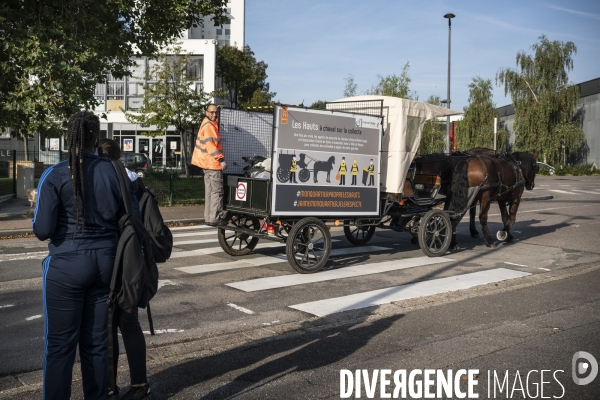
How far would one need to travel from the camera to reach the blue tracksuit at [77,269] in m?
3.60

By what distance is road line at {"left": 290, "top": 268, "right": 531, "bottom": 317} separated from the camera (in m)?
7.40

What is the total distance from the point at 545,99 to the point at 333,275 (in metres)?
49.4

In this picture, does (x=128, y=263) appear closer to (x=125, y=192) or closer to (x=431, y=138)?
(x=125, y=192)

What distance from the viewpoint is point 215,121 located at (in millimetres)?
9141

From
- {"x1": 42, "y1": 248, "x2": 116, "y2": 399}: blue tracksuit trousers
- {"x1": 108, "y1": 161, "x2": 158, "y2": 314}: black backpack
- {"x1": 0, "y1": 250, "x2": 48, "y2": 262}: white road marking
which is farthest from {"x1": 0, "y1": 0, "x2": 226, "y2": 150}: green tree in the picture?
Result: {"x1": 42, "y1": 248, "x2": 116, "y2": 399}: blue tracksuit trousers

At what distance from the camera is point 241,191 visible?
9.43m

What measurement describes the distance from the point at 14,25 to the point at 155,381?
40.0ft

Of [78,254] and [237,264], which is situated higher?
[78,254]

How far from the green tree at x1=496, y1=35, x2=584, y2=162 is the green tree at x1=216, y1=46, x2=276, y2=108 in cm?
2149

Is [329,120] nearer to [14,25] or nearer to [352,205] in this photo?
[352,205]

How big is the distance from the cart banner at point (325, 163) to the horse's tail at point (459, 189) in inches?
103

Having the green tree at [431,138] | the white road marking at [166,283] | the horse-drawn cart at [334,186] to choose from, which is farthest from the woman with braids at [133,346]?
the green tree at [431,138]

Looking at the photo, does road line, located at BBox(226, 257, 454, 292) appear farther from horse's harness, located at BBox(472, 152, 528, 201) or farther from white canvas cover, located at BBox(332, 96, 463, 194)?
horse's harness, located at BBox(472, 152, 528, 201)

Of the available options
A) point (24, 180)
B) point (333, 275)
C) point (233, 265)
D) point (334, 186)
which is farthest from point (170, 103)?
point (333, 275)
